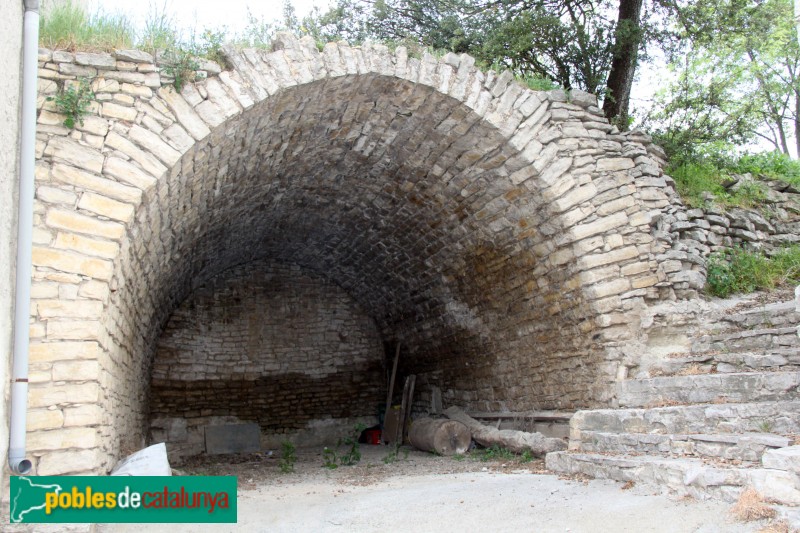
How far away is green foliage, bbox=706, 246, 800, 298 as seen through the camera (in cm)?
650

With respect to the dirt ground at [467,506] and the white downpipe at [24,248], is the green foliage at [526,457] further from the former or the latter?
the white downpipe at [24,248]

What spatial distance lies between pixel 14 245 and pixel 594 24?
26.8 feet

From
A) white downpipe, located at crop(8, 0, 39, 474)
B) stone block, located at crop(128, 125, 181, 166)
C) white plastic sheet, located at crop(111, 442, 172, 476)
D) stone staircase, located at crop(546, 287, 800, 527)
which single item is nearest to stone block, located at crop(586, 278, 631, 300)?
stone staircase, located at crop(546, 287, 800, 527)

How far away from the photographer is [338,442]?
10.5 m

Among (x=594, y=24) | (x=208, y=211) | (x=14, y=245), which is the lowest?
(x=14, y=245)

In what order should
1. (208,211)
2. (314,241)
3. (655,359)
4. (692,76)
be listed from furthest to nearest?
(692,76) < (314,241) < (208,211) < (655,359)

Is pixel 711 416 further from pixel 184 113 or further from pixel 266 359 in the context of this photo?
pixel 266 359

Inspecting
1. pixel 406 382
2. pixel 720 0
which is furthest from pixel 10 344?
pixel 720 0

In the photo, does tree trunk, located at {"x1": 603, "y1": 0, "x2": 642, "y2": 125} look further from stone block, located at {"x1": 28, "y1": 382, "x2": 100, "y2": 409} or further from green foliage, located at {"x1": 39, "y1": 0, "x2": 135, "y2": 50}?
stone block, located at {"x1": 28, "y1": 382, "x2": 100, "y2": 409}

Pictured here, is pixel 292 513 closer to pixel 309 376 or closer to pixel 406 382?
pixel 406 382

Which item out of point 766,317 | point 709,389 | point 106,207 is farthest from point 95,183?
point 766,317

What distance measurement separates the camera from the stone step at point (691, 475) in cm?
328

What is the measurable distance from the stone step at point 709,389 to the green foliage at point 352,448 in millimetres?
3592

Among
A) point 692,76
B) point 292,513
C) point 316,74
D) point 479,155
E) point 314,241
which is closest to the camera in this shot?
point 292,513
